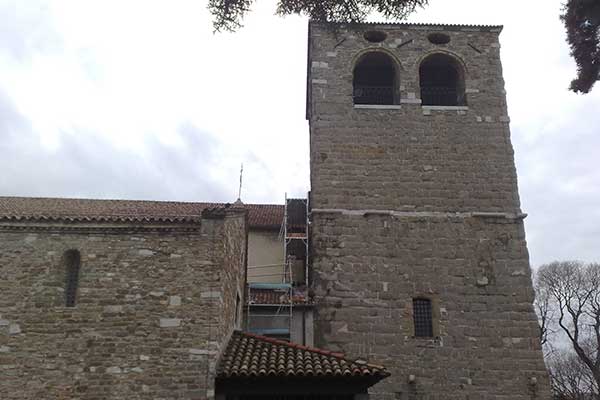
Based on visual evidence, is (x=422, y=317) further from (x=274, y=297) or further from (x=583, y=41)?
(x=583, y=41)

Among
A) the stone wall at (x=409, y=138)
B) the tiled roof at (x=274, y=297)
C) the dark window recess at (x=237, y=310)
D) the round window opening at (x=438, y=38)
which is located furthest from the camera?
the round window opening at (x=438, y=38)

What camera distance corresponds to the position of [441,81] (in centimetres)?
1847

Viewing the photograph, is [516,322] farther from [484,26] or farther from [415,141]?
[484,26]

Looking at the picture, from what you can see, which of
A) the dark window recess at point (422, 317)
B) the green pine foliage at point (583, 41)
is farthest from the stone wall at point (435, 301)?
the green pine foliage at point (583, 41)

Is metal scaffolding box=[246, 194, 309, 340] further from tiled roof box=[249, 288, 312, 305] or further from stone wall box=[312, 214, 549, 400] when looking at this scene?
stone wall box=[312, 214, 549, 400]

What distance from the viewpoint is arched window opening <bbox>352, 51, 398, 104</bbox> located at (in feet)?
58.3

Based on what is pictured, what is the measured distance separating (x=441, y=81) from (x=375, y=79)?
83.9 inches

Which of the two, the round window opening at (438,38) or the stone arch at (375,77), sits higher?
the round window opening at (438,38)

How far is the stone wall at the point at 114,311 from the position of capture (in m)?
10.0

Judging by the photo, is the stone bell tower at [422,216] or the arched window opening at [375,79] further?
the arched window opening at [375,79]

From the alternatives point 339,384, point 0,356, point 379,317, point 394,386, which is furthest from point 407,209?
point 0,356

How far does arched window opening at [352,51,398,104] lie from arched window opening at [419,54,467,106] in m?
0.98

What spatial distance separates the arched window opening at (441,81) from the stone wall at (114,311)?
9260 millimetres

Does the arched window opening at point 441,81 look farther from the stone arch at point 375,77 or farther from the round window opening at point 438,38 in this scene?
the stone arch at point 375,77
